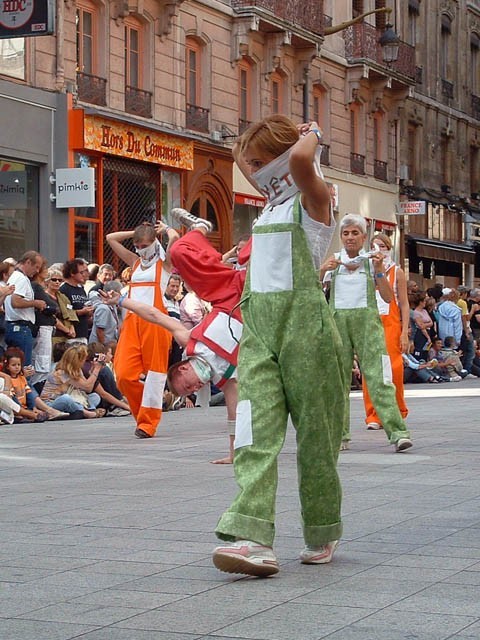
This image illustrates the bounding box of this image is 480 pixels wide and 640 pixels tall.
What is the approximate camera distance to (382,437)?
12766 millimetres

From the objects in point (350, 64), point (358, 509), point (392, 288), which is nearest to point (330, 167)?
point (350, 64)

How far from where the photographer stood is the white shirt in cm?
1612

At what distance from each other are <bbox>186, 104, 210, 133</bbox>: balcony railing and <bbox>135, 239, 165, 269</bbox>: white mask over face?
16811 mm

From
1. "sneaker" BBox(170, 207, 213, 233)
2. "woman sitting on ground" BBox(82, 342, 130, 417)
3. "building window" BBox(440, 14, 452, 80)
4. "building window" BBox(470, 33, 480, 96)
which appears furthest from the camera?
"building window" BBox(470, 33, 480, 96)

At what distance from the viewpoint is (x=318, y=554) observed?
605cm

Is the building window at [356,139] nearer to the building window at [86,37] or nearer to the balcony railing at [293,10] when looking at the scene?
the balcony railing at [293,10]

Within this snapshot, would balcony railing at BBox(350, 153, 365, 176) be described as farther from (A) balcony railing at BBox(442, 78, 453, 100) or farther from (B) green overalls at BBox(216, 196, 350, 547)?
(B) green overalls at BBox(216, 196, 350, 547)

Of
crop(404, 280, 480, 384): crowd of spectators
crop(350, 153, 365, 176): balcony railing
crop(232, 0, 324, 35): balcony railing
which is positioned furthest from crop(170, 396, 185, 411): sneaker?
crop(350, 153, 365, 176): balcony railing

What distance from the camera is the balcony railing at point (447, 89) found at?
1849 inches

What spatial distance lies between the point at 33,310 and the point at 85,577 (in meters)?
10.7

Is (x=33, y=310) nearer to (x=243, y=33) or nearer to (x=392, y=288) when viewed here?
(x=392, y=288)

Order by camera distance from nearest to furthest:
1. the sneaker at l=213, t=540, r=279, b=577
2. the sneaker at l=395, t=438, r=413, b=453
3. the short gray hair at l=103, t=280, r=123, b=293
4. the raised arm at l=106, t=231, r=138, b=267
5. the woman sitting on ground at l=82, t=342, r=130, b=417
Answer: the sneaker at l=213, t=540, r=279, b=577
the sneaker at l=395, t=438, r=413, b=453
the raised arm at l=106, t=231, r=138, b=267
the woman sitting on ground at l=82, t=342, r=130, b=417
the short gray hair at l=103, t=280, r=123, b=293

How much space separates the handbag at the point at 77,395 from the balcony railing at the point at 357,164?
76.8ft

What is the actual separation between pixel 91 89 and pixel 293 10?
9.46 meters
